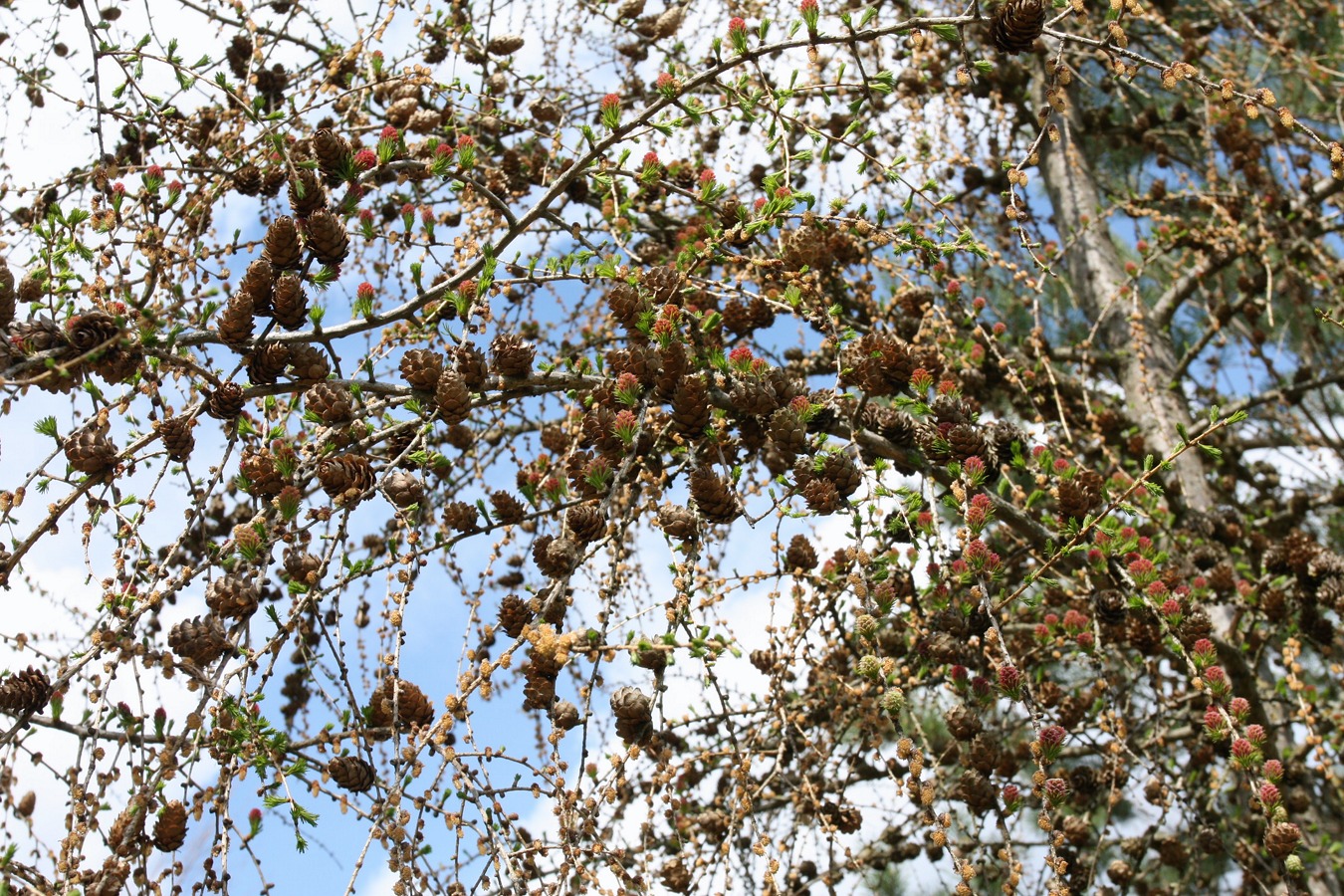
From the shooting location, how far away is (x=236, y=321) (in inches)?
73.1

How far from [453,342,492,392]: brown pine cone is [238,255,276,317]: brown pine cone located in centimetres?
35

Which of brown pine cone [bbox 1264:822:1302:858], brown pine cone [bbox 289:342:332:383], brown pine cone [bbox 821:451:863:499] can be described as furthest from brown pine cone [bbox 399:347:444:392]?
brown pine cone [bbox 1264:822:1302:858]

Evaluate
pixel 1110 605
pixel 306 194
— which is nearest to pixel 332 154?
pixel 306 194

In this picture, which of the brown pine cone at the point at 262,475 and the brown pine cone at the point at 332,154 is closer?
the brown pine cone at the point at 262,475

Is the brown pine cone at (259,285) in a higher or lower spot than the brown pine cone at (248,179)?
lower

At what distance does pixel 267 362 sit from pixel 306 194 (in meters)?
0.32

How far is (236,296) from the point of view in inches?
73.2

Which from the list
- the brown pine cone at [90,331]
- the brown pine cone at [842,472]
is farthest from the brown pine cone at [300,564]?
the brown pine cone at [842,472]

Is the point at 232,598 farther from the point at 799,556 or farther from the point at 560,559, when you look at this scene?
the point at 799,556

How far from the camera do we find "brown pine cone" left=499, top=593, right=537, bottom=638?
1.85m

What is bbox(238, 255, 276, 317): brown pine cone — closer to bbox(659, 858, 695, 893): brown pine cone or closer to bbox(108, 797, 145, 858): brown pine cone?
bbox(108, 797, 145, 858): brown pine cone

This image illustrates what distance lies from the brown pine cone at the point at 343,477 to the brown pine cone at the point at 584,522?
0.38m

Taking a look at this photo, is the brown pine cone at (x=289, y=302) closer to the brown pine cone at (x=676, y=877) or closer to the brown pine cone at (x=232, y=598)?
the brown pine cone at (x=232, y=598)

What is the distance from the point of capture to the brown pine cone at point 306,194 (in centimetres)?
191
